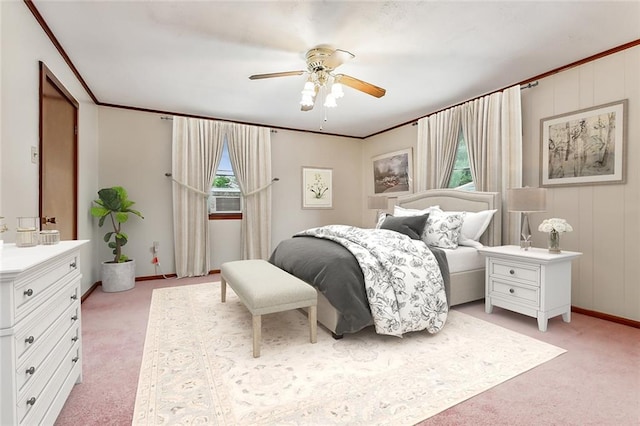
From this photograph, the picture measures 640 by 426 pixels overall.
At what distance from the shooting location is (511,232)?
3.52 meters

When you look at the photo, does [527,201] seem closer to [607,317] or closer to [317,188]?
[607,317]

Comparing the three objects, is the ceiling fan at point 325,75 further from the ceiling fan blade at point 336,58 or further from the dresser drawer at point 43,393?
the dresser drawer at point 43,393

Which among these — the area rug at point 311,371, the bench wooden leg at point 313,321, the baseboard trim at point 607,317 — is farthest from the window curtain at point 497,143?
the bench wooden leg at point 313,321

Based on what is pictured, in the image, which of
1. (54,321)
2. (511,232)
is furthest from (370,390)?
(511,232)

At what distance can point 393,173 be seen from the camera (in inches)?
222

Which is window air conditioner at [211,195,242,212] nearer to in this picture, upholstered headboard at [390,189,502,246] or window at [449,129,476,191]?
upholstered headboard at [390,189,502,246]

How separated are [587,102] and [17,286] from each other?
452 centimetres

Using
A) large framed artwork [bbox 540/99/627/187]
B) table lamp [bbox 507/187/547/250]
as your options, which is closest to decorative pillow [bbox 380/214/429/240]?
table lamp [bbox 507/187/547/250]

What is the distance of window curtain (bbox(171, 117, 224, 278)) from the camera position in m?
4.70

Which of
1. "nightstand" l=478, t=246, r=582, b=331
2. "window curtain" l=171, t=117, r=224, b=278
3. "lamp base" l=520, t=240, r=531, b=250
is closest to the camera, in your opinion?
"nightstand" l=478, t=246, r=582, b=331

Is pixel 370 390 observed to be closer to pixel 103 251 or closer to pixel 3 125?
pixel 3 125

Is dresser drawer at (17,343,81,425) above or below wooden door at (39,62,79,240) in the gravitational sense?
below

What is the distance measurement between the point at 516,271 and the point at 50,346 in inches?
135

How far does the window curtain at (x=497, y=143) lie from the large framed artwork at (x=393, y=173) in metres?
1.34
